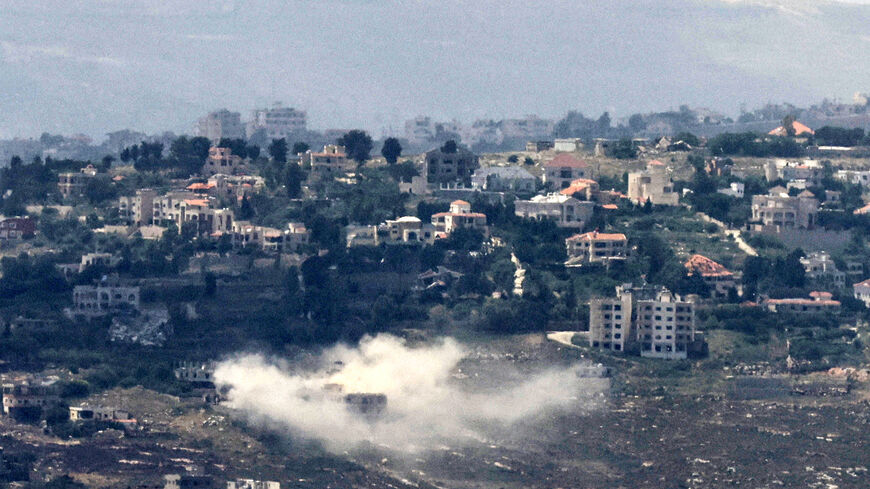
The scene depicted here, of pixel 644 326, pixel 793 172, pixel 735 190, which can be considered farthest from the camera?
pixel 793 172

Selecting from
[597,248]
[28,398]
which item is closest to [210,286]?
[28,398]

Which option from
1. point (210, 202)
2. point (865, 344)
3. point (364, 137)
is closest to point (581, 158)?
point (364, 137)

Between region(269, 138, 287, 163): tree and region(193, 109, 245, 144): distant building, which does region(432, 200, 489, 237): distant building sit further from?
region(193, 109, 245, 144): distant building

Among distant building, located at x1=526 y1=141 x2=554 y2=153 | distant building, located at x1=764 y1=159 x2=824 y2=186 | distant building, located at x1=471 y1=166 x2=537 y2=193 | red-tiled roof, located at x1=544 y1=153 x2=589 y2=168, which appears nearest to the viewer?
distant building, located at x1=471 y1=166 x2=537 y2=193

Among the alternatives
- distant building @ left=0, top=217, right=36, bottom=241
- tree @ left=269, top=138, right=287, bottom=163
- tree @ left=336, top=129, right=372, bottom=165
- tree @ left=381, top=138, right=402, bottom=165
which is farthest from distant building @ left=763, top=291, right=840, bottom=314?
distant building @ left=0, top=217, right=36, bottom=241

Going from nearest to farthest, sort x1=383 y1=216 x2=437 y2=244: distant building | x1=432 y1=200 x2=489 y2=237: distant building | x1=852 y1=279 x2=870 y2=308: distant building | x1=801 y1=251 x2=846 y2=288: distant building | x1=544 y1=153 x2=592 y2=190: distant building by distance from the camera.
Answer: x1=852 y1=279 x2=870 y2=308: distant building, x1=801 y1=251 x2=846 y2=288: distant building, x1=383 y1=216 x2=437 y2=244: distant building, x1=432 y1=200 x2=489 y2=237: distant building, x1=544 y1=153 x2=592 y2=190: distant building

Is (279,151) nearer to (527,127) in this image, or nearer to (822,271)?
(822,271)

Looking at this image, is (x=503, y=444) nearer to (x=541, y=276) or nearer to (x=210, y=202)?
(x=541, y=276)
